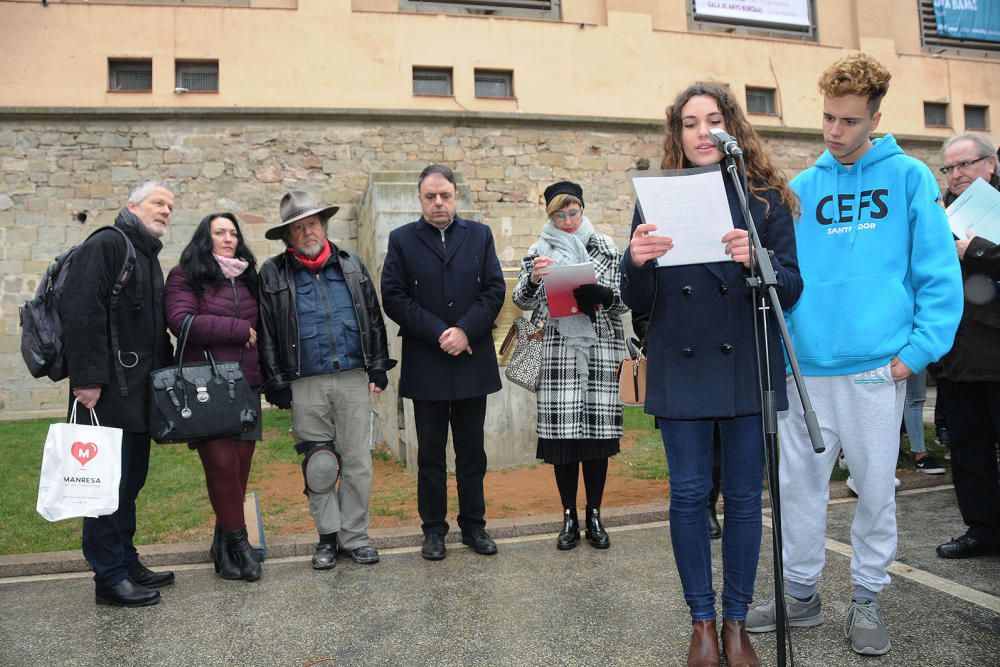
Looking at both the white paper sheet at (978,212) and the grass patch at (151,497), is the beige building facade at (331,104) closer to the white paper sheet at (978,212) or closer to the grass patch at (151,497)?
the grass patch at (151,497)

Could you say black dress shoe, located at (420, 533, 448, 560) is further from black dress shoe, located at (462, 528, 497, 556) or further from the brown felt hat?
the brown felt hat

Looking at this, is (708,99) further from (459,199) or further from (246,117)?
(246,117)

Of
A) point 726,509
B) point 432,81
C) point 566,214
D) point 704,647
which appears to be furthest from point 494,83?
point 704,647

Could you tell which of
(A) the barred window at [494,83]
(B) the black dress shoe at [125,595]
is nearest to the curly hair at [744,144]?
(B) the black dress shoe at [125,595]

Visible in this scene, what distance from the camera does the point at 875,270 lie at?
2906 millimetres

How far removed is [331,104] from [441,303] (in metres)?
10.4

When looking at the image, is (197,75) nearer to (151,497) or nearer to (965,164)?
Answer: (151,497)

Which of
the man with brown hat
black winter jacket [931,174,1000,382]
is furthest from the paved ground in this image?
black winter jacket [931,174,1000,382]

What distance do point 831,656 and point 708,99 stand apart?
2091 millimetres

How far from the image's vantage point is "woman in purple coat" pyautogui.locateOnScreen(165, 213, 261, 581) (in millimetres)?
4109

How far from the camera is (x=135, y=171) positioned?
13.1 m

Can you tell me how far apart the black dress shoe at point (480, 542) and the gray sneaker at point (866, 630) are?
1.99 metres

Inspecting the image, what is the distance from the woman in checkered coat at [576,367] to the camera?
14.4 feet

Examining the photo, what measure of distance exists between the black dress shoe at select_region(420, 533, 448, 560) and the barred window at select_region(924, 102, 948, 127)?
17428mm
